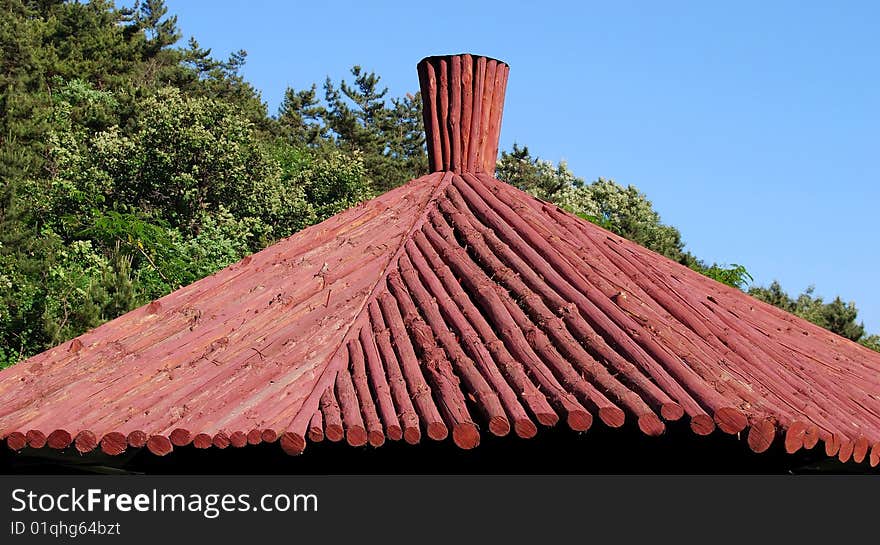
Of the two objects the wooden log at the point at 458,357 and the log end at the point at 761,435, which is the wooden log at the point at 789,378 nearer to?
the log end at the point at 761,435

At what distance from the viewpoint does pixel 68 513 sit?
150 inches

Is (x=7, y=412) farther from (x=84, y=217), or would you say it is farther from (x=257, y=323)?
(x=84, y=217)

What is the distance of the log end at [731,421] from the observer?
324cm

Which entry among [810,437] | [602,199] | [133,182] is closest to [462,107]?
[810,437]

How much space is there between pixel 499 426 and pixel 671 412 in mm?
503

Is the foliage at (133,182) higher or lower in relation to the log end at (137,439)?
higher

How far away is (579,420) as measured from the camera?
3303mm

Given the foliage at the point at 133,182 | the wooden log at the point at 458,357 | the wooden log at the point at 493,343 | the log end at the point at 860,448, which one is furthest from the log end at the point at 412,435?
the foliage at the point at 133,182

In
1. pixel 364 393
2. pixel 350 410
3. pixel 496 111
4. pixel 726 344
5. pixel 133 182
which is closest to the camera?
pixel 350 410

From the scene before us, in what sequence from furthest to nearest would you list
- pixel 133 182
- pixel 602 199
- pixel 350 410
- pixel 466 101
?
1. pixel 602 199
2. pixel 133 182
3. pixel 466 101
4. pixel 350 410

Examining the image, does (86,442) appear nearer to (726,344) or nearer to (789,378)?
(726,344)

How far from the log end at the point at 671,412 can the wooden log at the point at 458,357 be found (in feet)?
1.50

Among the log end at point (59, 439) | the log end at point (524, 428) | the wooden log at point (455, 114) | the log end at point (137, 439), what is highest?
the wooden log at point (455, 114)

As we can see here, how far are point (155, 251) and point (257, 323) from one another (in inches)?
709
